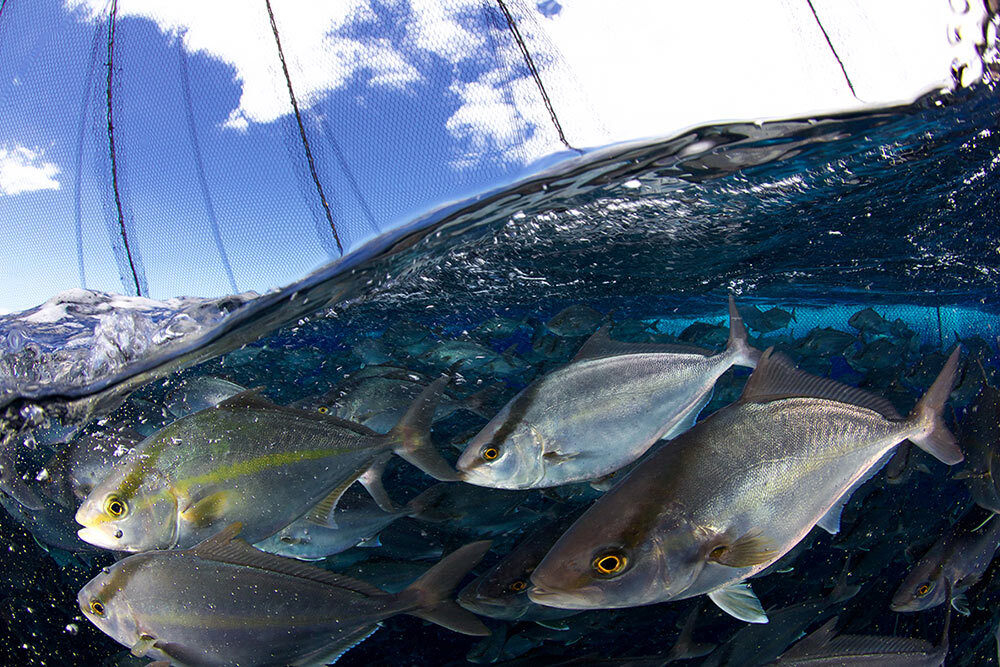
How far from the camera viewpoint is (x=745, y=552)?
1942 millimetres

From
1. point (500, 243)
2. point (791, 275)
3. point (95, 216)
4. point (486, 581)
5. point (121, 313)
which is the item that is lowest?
point (791, 275)

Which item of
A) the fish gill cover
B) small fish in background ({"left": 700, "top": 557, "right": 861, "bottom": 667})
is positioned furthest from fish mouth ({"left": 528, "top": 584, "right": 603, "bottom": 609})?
small fish in background ({"left": 700, "top": 557, "right": 861, "bottom": 667})

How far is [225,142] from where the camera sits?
436cm

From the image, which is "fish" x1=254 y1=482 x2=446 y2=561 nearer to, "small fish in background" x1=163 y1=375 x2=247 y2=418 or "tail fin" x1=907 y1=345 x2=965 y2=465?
"small fish in background" x1=163 y1=375 x2=247 y2=418

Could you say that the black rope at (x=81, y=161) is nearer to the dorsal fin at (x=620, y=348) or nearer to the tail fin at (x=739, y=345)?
the dorsal fin at (x=620, y=348)

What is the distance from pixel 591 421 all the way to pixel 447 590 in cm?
122

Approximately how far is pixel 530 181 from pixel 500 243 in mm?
1286

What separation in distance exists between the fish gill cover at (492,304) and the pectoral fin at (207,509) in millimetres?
19

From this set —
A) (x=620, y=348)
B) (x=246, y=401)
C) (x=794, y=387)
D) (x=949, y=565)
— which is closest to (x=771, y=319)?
(x=949, y=565)

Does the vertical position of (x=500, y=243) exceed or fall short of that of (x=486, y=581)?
it exceeds it

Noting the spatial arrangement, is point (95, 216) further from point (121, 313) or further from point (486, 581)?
point (486, 581)

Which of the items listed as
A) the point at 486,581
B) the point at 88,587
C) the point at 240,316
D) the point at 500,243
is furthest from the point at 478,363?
the point at 88,587

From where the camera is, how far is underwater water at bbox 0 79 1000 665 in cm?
411

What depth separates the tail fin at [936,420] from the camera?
2.44m
